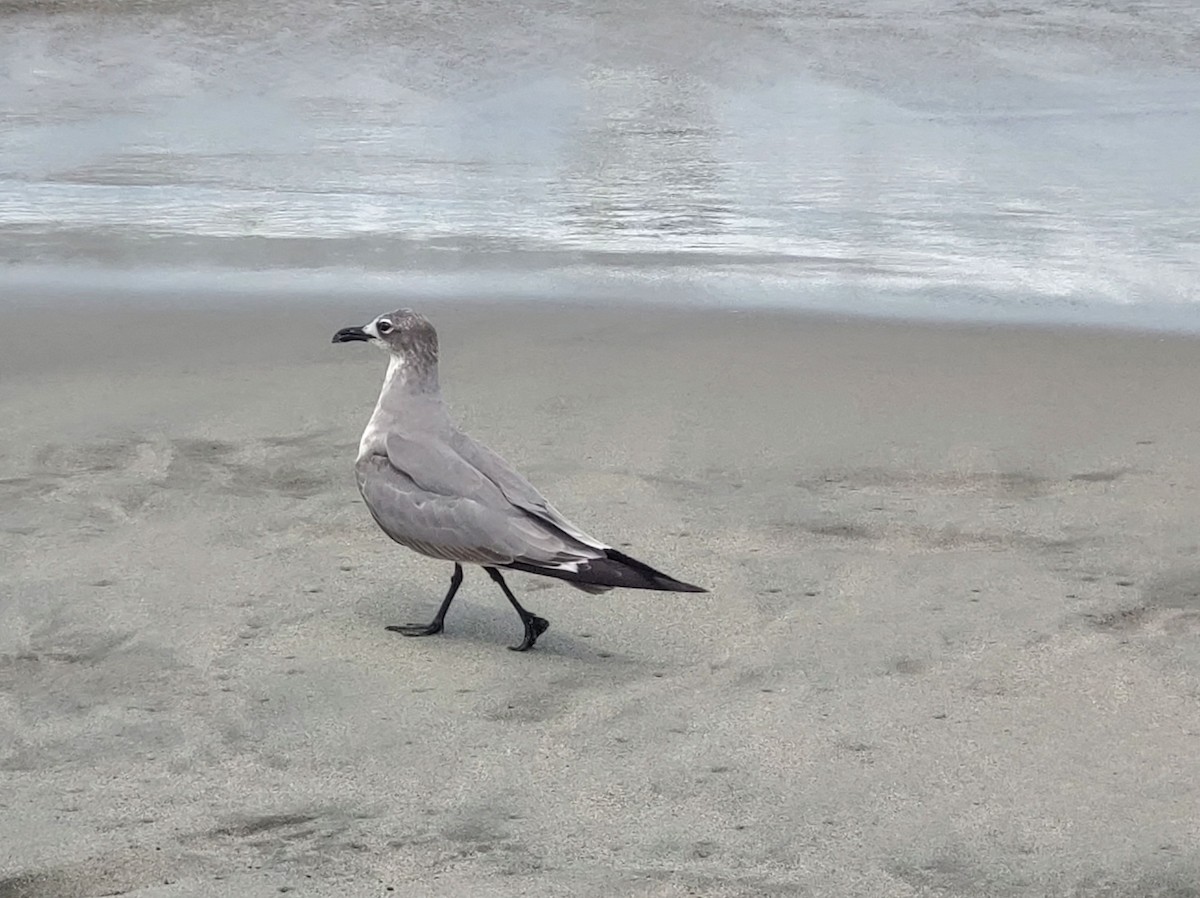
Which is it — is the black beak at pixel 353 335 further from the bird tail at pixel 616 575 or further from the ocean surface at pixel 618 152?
the ocean surface at pixel 618 152

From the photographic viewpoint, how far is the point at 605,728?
374cm

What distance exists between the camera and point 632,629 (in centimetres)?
427

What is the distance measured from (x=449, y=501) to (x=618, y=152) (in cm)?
544

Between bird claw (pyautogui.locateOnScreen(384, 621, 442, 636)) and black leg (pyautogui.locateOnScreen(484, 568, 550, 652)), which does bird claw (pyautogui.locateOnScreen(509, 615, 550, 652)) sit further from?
bird claw (pyautogui.locateOnScreen(384, 621, 442, 636))

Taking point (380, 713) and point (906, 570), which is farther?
point (906, 570)

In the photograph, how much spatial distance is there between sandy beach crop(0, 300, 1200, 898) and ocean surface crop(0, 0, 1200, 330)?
2.51 ft

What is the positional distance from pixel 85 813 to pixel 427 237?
4683 millimetres

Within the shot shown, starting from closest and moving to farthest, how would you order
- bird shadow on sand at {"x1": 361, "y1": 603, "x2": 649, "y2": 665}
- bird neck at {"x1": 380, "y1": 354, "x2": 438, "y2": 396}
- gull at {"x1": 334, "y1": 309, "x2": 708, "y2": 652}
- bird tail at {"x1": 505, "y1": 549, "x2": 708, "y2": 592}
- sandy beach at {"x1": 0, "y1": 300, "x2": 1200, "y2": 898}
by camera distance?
sandy beach at {"x1": 0, "y1": 300, "x2": 1200, "y2": 898}, bird tail at {"x1": 505, "y1": 549, "x2": 708, "y2": 592}, gull at {"x1": 334, "y1": 309, "x2": 708, "y2": 652}, bird shadow on sand at {"x1": 361, "y1": 603, "x2": 649, "y2": 665}, bird neck at {"x1": 380, "y1": 354, "x2": 438, "y2": 396}

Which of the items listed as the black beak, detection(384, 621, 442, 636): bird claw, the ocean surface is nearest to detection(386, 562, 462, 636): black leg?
detection(384, 621, 442, 636): bird claw

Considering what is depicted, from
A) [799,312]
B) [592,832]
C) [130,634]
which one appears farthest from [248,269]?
[592,832]

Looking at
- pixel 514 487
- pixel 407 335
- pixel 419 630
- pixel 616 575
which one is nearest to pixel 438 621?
pixel 419 630

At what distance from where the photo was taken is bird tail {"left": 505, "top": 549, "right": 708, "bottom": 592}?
3852 millimetres

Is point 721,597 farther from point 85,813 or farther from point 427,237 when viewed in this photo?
point 427,237

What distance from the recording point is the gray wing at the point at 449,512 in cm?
404
